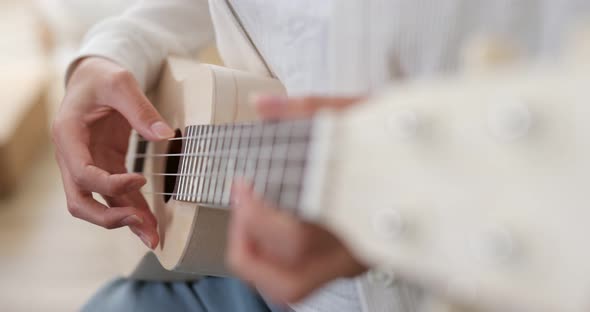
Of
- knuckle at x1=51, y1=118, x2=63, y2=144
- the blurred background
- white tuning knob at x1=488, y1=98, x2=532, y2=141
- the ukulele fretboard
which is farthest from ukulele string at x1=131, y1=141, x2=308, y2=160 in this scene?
the blurred background

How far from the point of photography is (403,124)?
0.29 m

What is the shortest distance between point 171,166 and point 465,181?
1.51ft

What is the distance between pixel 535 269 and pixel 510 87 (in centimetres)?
7

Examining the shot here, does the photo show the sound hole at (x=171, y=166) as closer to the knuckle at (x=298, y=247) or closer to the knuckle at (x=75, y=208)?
the knuckle at (x=75, y=208)

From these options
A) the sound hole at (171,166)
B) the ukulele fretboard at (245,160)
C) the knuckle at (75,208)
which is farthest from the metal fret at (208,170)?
the knuckle at (75,208)

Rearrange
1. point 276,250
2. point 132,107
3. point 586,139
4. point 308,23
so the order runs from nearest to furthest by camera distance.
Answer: point 586,139 < point 276,250 < point 308,23 < point 132,107

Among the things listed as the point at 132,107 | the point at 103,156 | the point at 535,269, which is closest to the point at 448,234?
the point at 535,269

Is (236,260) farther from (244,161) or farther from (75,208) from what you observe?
(75,208)

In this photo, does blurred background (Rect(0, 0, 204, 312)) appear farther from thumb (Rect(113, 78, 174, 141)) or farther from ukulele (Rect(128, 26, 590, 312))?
ukulele (Rect(128, 26, 590, 312))

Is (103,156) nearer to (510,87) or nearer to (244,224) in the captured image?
(244,224)

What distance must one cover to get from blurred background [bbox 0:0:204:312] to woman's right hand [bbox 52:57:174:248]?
→ 197 mm

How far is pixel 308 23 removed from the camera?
1.76ft

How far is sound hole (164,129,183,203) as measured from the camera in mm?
678

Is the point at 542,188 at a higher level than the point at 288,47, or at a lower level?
lower
